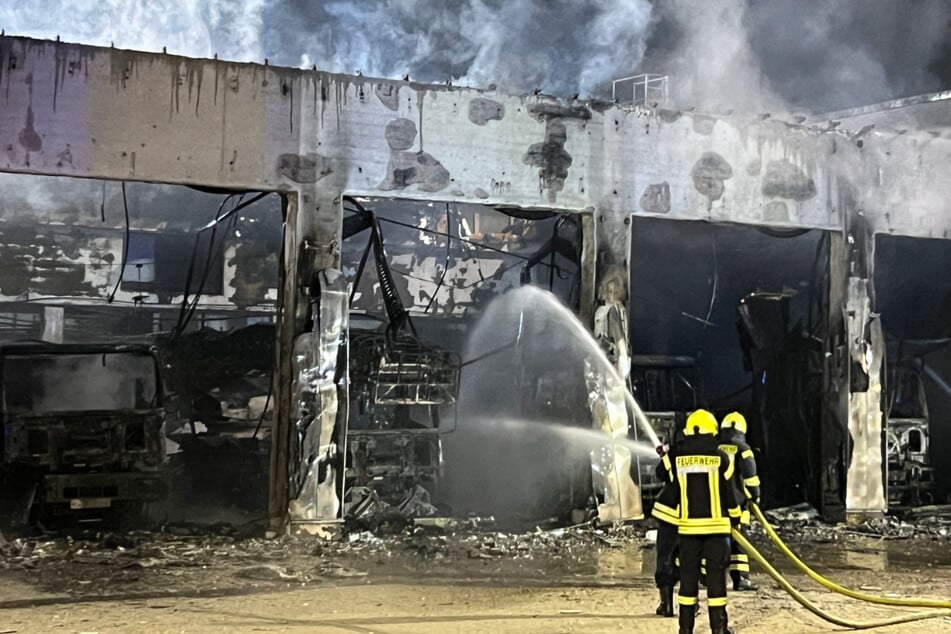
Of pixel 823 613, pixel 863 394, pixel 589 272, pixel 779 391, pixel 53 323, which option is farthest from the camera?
pixel 53 323

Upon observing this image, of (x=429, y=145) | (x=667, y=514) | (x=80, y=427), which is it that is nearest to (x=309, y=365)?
(x=429, y=145)

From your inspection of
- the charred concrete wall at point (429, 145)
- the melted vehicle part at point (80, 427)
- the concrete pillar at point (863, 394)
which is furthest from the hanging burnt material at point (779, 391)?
the melted vehicle part at point (80, 427)

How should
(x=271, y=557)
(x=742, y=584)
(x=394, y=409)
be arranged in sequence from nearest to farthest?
(x=742, y=584) → (x=271, y=557) → (x=394, y=409)

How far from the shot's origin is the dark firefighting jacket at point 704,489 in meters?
5.97

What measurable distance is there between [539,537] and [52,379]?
6.00 m

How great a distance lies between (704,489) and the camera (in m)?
6.00

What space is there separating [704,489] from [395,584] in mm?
3085

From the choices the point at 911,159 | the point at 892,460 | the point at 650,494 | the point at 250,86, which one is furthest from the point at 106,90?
the point at 892,460

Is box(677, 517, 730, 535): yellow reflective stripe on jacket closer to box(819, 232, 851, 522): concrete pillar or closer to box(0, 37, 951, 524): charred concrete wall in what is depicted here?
box(0, 37, 951, 524): charred concrete wall

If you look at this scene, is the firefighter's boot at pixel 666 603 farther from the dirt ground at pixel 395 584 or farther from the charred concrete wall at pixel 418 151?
the charred concrete wall at pixel 418 151

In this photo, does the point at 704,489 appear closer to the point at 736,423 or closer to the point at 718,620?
the point at 718,620

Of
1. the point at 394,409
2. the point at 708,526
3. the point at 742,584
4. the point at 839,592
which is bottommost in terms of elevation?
the point at 742,584

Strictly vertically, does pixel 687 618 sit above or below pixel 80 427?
below

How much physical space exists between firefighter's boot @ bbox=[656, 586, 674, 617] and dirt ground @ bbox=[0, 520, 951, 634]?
84 millimetres
